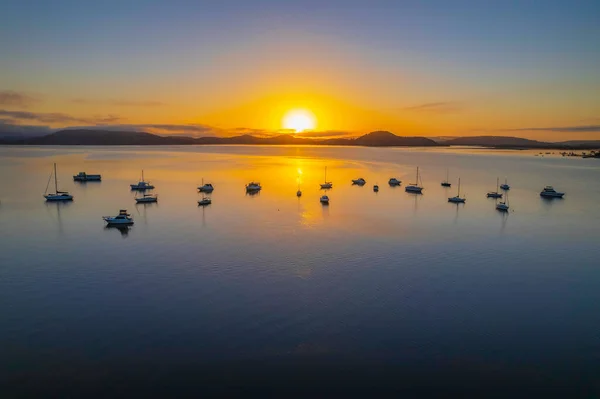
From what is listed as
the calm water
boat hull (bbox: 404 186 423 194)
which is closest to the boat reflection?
the calm water

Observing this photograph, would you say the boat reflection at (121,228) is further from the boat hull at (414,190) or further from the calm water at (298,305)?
the boat hull at (414,190)

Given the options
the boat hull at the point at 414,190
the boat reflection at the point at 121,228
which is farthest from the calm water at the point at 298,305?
the boat hull at the point at 414,190

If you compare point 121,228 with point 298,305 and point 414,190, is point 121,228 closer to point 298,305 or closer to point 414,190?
point 298,305

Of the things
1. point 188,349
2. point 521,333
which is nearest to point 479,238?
point 521,333

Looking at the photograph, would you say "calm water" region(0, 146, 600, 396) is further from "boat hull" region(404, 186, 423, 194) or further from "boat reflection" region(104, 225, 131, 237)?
"boat hull" region(404, 186, 423, 194)

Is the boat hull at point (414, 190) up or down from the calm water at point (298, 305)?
up

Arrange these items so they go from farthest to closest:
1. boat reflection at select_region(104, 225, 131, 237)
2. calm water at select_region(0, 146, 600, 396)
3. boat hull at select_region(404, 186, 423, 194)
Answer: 1. boat hull at select_region(404, 186, 423, 194)
2. boat reflection at select_region(104, 225, 131, 237)
3. calm water at select_region(0, 146, 600, 396)

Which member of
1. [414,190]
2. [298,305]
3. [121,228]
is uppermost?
[414,190]

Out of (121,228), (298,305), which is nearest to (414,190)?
(121,228)
